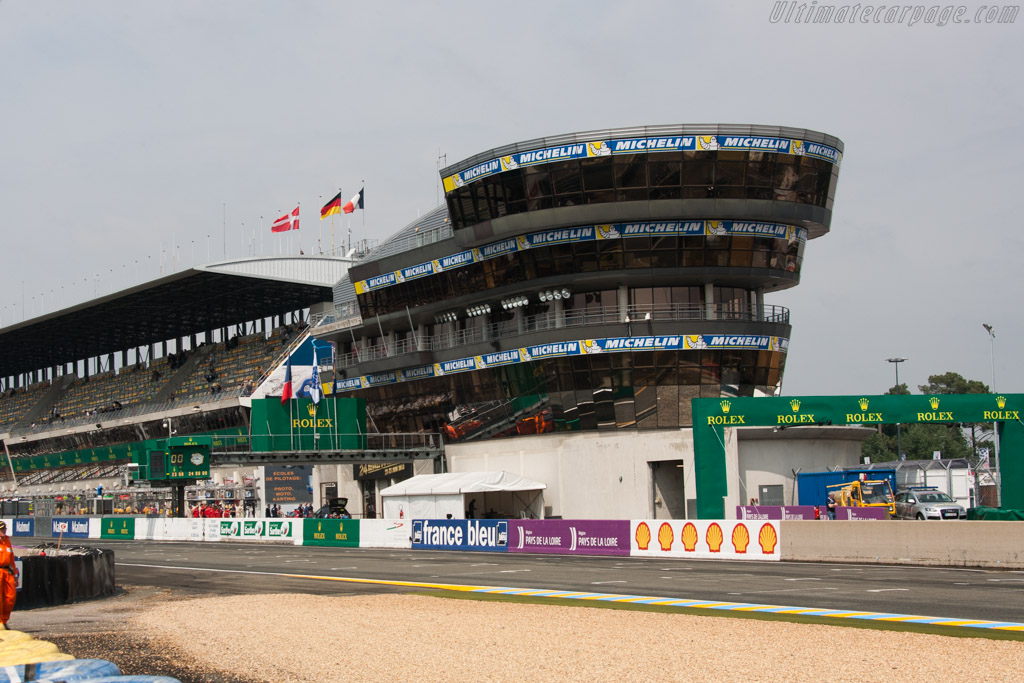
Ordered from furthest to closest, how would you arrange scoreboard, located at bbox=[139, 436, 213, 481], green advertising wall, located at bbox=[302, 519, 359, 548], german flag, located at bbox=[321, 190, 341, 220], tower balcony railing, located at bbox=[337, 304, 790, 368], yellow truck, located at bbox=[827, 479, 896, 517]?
german flag, located at bbox=[321, 190, 341, 220]
scoreboard, located at bbox=[139, 436, 213, 481]
tower balcony railing, located at bbox=[337, 304, 790, 368]
green advertising wall, located at bbox=[302, 519, 359, 548]
yellow truck, located at bbox=[827, 479, 896, 517]

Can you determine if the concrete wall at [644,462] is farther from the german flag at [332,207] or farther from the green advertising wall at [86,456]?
the green advertising wall at [86,456]

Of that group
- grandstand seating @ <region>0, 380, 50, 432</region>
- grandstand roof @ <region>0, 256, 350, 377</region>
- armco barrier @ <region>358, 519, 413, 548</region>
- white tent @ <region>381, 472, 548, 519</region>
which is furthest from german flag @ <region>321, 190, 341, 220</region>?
grandstand seating @ <region>0, 380, 50, 432</region>

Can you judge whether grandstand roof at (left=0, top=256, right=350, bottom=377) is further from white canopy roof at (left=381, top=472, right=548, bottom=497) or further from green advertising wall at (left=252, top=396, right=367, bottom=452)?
white canopy roof at (left=381, top=472, right=548, bottom=497)

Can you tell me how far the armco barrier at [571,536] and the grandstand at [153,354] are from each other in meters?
48.3

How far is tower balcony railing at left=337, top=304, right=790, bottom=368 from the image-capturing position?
5416 centimetres

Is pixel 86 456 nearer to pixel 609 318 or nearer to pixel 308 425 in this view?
pixel 308 425

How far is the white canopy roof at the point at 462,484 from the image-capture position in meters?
51.4

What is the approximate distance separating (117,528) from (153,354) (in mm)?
56627

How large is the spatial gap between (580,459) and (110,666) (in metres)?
45.1

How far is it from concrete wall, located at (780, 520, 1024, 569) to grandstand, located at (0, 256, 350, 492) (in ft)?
191

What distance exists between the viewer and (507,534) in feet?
133

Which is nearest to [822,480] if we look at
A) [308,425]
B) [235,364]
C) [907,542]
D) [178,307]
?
[907,542]

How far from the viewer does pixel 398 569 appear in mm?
32094

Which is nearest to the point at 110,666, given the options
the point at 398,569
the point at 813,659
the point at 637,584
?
the point at 813,659
